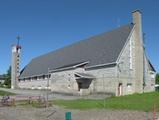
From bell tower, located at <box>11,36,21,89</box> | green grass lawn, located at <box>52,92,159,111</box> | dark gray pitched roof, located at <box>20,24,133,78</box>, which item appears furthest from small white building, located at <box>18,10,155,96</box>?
bell tower, located at <box>11,36,21,89</box>

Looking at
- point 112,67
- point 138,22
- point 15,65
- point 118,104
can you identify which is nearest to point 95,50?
point 112,67

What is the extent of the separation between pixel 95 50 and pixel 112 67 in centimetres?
698

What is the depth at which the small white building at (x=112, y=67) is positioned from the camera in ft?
127

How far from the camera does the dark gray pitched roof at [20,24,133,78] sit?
1570 inches

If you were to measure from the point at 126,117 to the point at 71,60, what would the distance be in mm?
31033

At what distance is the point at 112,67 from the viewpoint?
38125mm

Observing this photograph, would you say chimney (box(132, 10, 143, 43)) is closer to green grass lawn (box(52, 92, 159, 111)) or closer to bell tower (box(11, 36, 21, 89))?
green grass lawn (box(52, 92, 159, 111))

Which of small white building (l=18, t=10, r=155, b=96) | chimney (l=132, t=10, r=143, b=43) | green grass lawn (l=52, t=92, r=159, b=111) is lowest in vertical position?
green grass lawn (l=52, t=92, r=159, b=111)

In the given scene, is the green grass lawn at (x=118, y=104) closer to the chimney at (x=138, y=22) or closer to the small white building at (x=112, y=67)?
the small white building at (x=112, y=67)

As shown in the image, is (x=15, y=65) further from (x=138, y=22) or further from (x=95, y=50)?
(x=138, y=22)

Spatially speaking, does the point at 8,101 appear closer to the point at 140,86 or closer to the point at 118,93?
the point at 118,93

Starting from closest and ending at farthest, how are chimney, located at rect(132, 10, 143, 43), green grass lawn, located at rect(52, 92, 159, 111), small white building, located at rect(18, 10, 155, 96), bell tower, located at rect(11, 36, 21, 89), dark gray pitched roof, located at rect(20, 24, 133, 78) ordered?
1. green grass lawn, located at rect(52, 92, 159, 111)
2. small white building, located at rect(18, 10, 155, 96)
3. dark gray pitched roof, located at rect(20, 24, 133, 78)
4. chimney, located at rect(132, 10, 143, 43)
5. bell tower, located at rect(11, 36, 21, 89)

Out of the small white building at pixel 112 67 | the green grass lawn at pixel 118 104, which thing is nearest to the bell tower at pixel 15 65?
the small white building at pixel 112 67

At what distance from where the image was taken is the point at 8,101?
2852 cm
